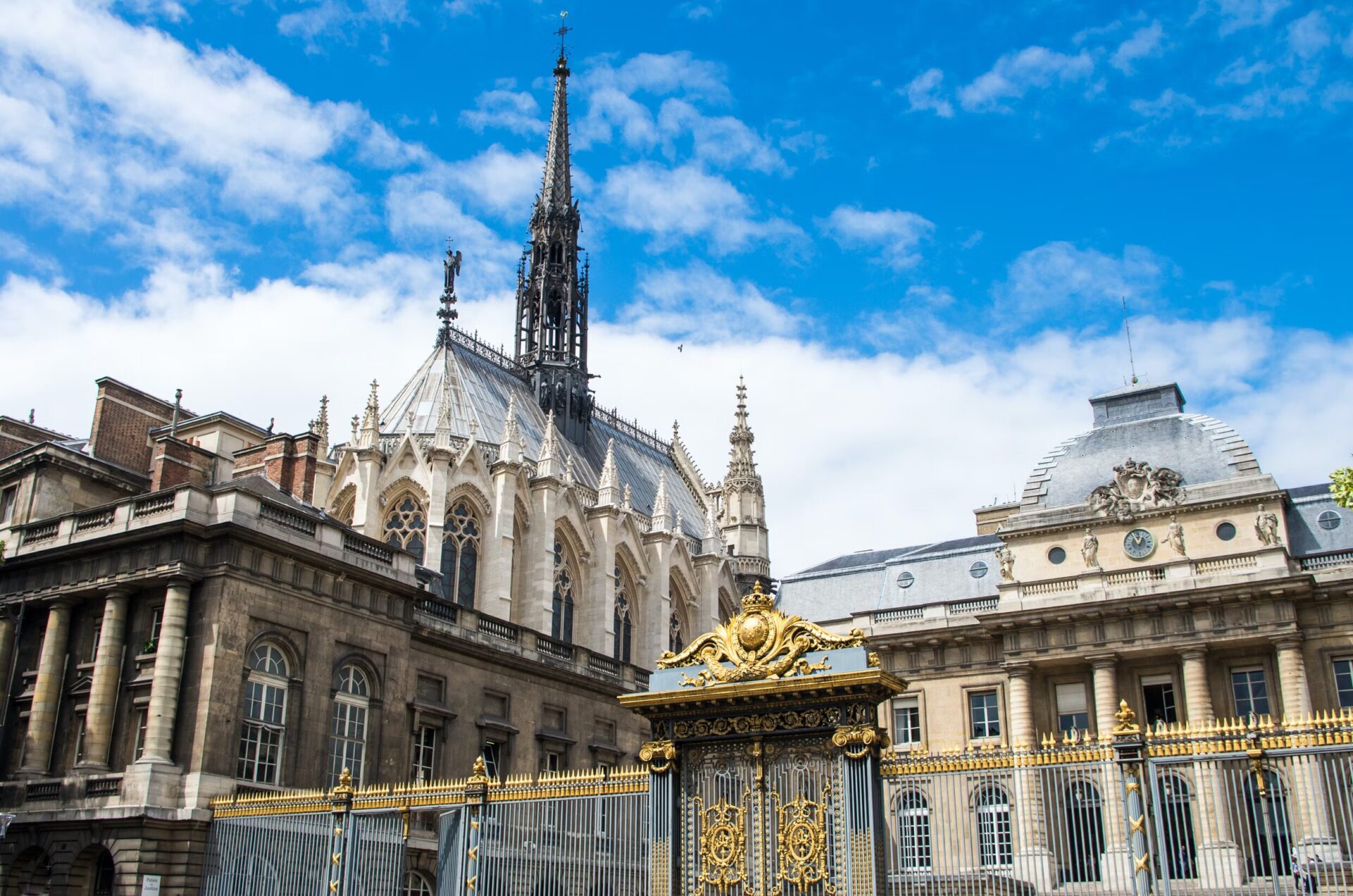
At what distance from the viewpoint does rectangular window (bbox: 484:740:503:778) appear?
30.7 meters

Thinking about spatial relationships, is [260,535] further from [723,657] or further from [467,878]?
[723,657]

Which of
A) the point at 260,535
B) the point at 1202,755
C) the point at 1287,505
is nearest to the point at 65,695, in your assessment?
the point at 260,535

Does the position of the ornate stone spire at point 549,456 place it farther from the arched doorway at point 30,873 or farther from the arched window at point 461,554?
the arched doorway at point 30,873

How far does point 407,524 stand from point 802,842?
30426 mm

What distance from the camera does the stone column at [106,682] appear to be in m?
24.6

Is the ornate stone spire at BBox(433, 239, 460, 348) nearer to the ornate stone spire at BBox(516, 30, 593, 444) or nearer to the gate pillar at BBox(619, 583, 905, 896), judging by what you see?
the ornate stone spire at BBox(516, 30, 593, 444)

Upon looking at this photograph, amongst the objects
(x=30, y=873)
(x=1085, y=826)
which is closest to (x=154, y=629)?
(x=30, y=873)

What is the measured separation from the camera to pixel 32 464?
98.7 feet

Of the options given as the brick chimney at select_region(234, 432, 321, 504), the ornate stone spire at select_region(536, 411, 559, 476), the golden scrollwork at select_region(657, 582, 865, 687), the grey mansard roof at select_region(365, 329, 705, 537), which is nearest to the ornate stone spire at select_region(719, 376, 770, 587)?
the grey mansard roof at select_region(365, 329, 705, 537)

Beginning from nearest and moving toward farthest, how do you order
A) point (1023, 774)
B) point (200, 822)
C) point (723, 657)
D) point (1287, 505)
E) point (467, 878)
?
point (1023, 774) < point (723, 657) < point (467, 878) < point (200, 822) < point (1287, 505)

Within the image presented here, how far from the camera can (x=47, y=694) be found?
2622 centimetres

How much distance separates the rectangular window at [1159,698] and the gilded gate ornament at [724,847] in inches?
857

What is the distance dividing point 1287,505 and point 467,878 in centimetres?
2621

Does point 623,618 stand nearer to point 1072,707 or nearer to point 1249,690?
point 1072,707
